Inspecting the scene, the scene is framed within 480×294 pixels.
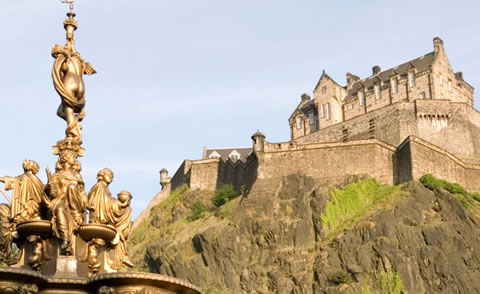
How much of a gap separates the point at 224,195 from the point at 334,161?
10397mm

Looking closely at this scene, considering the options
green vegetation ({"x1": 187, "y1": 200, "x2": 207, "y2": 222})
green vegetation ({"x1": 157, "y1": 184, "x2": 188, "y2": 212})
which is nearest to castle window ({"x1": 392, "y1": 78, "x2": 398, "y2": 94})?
green vegetation ({"x1": 157, "y1": 184, "x2": 188, "y2": 212})

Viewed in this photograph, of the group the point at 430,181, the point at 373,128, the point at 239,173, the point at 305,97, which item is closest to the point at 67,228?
the point at 430,181

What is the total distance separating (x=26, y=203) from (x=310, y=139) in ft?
236

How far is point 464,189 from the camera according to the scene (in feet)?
228

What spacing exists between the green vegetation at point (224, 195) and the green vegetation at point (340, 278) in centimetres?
1624

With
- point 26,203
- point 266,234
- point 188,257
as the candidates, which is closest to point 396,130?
point 266,234

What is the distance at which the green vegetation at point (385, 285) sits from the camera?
58250mm

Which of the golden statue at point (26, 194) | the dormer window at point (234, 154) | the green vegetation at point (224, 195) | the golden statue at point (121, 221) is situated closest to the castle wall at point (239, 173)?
the green vegetation at point (224, 195)

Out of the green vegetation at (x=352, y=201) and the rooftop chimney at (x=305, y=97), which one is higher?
the rooftop chimney at (x=305, y=97)

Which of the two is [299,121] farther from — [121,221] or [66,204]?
[66,204]

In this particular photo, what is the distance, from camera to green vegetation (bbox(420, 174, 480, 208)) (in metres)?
66.7

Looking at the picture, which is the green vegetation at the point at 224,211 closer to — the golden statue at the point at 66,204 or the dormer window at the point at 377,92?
the dormer window at the point at 377,92

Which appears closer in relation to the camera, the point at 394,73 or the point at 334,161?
the point at 334,161

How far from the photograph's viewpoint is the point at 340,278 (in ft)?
196
